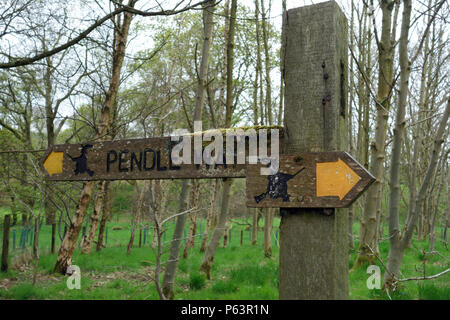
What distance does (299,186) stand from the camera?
1333mm

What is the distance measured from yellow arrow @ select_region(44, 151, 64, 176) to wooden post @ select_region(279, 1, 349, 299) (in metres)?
1.36

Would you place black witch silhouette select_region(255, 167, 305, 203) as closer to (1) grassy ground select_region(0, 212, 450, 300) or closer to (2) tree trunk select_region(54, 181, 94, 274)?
(1) grassy ground select_region(0, 212, 450, 300)

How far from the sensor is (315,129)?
1.40m

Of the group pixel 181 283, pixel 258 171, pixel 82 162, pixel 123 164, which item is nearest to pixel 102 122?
pixel 181 283

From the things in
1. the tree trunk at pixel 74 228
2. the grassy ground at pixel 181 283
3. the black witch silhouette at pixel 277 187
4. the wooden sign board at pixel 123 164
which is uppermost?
the wooden sign board at pixel 123 164

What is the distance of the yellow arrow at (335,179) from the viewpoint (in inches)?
49.6

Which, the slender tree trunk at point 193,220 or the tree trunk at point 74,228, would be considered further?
the slender tree trunk at point 193,220

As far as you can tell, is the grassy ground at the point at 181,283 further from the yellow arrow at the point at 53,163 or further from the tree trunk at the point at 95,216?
the yellow arrow at the point at 53,163

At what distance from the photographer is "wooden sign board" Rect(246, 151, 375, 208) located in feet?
4.12

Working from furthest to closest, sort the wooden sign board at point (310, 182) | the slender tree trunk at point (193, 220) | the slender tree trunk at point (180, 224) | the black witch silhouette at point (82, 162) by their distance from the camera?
the slender tree trunk at point (193, 220), the slender tree trunk at point (180, 224), the black witch silhouette at point (82, 162), the wooden sign board at point (310, 182)

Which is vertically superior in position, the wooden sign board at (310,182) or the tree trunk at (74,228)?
the wooden sign board at (310,182)

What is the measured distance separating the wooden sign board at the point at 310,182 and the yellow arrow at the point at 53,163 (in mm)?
1215

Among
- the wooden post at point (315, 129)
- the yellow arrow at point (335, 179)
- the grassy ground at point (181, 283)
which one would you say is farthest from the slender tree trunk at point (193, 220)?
the yellow arrow at point (335, 179)

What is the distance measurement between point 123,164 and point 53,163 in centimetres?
54
